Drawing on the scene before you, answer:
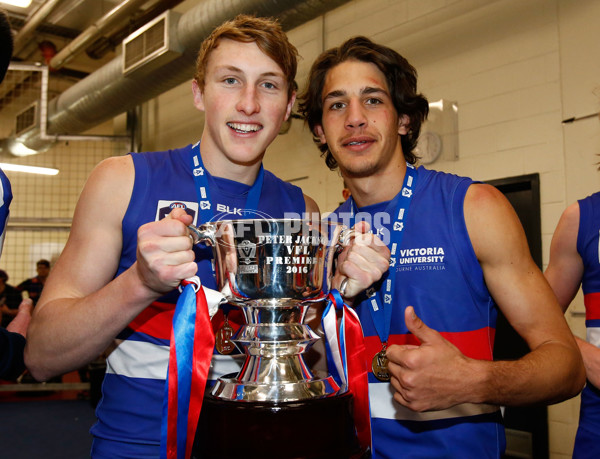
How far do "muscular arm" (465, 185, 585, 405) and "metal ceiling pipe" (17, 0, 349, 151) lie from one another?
9.88 feet

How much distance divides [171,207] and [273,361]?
592mm

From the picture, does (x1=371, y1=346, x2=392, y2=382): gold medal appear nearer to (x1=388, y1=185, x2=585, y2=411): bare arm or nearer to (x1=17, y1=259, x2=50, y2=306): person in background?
(x1=388, y1=185, x2=585, y2=411): bare arm

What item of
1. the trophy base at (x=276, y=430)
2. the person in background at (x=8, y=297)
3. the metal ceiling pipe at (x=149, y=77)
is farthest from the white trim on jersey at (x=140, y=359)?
the person in background at (x=8, y=297)

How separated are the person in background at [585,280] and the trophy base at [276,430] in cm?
126

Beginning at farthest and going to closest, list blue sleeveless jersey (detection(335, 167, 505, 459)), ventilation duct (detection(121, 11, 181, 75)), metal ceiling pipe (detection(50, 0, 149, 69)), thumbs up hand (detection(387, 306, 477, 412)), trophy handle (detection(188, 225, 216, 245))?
metal ceiling pipe (detection(50, 0, 149, 69)) < ventilation duct (detection(121, 11, 181, 75)) < blue sleeveless jersey (detection(335, 167, 505, 459)) < thumbs up hand (detection(387, 306, 477, 412)) < trophy handle (detection(188, 225, 216, 245))

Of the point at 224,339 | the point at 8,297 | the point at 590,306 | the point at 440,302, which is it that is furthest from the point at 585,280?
the point at 8,297

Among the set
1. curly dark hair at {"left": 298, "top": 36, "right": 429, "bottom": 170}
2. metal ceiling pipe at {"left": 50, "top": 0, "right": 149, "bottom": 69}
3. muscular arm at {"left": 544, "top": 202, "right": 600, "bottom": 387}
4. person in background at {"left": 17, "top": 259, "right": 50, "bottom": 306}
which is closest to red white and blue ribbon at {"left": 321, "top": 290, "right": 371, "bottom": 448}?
curly dark hair at {"left": 298, "top": 36, "right": 429, "bottom": 170}

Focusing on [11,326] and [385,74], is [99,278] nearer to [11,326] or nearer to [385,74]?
[11,326]

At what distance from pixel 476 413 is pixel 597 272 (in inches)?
33.2

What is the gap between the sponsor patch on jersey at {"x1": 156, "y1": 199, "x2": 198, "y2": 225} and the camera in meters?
1.39

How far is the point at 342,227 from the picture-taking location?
3.62 feet

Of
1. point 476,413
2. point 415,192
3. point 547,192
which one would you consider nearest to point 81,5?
point 547,192

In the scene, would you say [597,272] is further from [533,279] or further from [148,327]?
[148,327]

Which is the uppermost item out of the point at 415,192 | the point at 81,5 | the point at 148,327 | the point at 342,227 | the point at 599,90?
the point at 81,5
